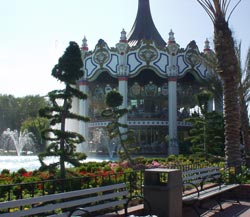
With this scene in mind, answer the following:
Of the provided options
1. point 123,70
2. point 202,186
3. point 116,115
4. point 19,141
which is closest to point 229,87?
point 202,186

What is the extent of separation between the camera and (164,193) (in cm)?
710

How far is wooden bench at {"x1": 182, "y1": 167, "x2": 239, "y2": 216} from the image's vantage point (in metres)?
8.68

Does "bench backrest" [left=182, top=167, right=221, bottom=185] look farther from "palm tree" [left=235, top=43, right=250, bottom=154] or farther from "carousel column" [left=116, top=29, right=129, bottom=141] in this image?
"carousel column" [left=116, top=29, right=129, bottom=141]

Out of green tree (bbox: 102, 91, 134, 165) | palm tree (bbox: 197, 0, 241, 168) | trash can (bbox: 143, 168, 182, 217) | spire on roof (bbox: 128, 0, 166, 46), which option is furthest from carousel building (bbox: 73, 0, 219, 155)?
trash can (bbox: 143, 168, 182, 217)

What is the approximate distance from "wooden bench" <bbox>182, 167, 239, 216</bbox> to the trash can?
0.72 meters

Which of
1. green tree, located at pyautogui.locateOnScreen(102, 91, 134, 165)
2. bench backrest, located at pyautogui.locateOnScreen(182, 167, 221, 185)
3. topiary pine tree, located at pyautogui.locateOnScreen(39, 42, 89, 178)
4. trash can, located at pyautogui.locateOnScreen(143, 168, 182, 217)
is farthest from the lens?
green tree, located at pyautogui.locateOnScreen(102, 91, 134, 165)

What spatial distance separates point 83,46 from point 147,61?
25.3ft

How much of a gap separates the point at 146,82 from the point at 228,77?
34.3 m

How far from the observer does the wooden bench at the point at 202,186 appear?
8.68 metres

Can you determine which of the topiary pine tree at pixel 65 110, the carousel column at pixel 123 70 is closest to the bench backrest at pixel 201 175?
the topiary pine tree at pixel 65 110

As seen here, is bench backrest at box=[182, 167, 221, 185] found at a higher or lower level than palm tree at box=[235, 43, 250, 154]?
lower

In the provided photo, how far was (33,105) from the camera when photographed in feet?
256

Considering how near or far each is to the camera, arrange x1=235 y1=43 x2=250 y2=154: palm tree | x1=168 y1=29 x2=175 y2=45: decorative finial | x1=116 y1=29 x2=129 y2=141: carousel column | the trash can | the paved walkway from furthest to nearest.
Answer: x1=168 y1=29 x2=175 y2=45: decorative finial, x1=116 y1=29 x2=129 y2=141: carousel column, x1=235 y1=43 x2=250 y2=154: palm tree, the paved walkway, the trash can

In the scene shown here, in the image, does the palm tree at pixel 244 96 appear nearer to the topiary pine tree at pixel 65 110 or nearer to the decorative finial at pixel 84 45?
the topiary pine tree at pixel 65 110
